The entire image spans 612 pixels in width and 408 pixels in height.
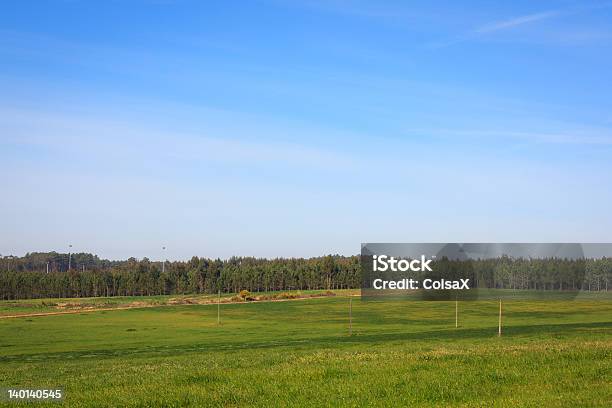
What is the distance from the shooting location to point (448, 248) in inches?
3017

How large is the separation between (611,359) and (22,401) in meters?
16.9

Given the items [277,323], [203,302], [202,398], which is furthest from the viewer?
[203,302]

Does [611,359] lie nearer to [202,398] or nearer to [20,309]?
[202,398]

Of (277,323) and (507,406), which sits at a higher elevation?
(507,406)

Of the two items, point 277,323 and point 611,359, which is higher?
point 611,359

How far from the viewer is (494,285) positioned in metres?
92.8

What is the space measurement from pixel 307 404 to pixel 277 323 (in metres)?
91.1

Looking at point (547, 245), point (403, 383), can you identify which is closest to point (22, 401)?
point (403, 383)

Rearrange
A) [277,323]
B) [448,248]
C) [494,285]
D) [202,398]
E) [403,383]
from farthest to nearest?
[277,323]
[494,285]
[448,248]
[403,383]
[202,398]

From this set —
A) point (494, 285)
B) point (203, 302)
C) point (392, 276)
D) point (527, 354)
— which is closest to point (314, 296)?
point (203, 302)

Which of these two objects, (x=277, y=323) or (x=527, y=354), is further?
(x=277, y=323)

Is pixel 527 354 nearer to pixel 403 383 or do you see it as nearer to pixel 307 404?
pixel 403 383

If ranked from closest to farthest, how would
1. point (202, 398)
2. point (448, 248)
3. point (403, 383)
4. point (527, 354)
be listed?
point (202, 398), point (403, 383), point (527, 354), point (448, 248)

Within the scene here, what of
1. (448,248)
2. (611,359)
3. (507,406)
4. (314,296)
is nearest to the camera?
(507,406)
